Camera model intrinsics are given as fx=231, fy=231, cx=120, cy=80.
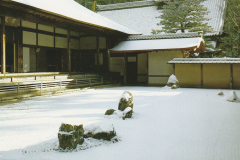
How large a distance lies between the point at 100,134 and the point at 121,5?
2428 cm

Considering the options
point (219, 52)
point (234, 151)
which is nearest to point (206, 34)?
point (219, 52)

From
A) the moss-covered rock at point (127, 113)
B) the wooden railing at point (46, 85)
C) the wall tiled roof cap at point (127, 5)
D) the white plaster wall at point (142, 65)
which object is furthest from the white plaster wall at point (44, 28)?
the wall tiled roof cap at point (127, 5)

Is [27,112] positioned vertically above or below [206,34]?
below

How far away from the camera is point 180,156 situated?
310 cm

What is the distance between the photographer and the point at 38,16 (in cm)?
1001

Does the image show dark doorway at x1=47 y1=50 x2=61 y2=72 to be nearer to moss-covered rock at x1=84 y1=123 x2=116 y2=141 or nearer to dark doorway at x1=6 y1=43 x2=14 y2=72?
dark doorway at x1=6 y1=43 x2=14 y2=72

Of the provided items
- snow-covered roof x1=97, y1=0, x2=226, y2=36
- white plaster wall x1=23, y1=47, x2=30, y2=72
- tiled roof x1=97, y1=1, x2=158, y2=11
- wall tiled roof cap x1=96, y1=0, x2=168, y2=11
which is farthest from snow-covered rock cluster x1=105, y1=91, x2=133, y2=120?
tiled roof x1=97, y1=1, x2=158, y2=11

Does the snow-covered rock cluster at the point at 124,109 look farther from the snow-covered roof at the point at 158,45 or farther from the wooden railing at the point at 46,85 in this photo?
the snow-covered roof at the point at 158,45

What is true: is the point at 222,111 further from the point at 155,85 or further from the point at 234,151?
the point at 155,85

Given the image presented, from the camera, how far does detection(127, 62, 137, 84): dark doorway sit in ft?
53.7

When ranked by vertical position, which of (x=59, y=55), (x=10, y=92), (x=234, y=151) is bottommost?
(x=234, y=151)

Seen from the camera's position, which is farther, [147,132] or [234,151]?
[147,132]

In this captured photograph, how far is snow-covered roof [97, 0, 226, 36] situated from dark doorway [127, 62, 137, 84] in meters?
5.32

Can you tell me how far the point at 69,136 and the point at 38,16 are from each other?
26.5ft
